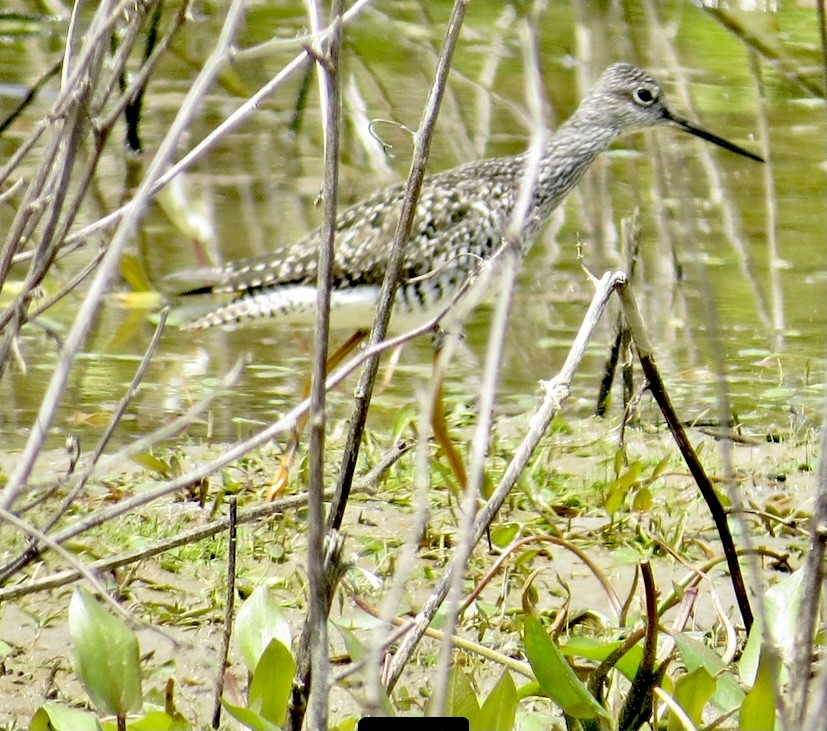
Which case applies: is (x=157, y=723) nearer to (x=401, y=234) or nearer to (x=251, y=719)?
(x=251, y=719)

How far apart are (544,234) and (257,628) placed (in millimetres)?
4779

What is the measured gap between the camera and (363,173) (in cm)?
789

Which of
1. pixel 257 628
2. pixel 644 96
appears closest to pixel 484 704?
pixel 257 628

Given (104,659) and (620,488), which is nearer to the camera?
(104,659)

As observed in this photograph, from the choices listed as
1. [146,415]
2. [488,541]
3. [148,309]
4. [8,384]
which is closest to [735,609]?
[488,541]

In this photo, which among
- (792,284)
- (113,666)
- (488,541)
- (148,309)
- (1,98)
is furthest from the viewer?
(1,98)

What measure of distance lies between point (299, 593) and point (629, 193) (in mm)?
4637

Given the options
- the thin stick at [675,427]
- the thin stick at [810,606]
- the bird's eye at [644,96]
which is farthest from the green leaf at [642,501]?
the bird's eye at [644,96]

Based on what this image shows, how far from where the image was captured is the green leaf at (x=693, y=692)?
2.35m

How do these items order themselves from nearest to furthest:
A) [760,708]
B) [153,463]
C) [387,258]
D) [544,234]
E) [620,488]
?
[760,708] < [620,488] < [153,463] < [387,258] < [544,234]

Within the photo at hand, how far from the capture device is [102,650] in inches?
94.6

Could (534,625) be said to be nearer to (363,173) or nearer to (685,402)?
(685,402)

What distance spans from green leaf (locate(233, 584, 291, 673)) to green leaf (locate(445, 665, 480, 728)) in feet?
1.12

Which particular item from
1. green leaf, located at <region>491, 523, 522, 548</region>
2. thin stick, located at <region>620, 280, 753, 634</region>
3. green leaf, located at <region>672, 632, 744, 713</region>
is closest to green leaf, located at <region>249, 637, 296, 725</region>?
green leaf, located at <region>672, 632, 744, 713</region>
